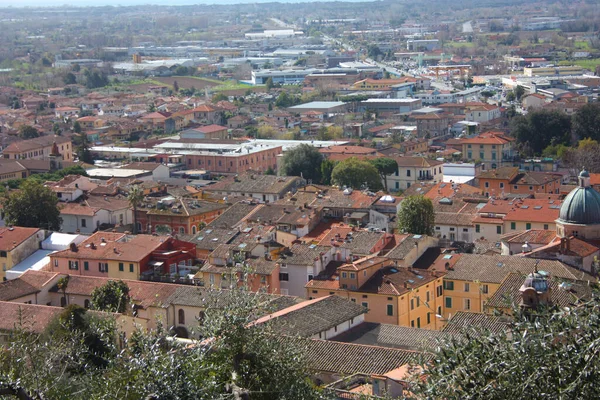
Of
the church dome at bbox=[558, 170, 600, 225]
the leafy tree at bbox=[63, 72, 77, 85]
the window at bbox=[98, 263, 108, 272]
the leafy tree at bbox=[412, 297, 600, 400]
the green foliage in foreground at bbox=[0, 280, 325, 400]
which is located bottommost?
the leafy tree at bbox=[63, 72, 77, 85]

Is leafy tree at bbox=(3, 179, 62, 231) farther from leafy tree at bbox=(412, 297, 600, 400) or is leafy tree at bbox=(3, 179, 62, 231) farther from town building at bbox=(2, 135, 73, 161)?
leafy tree at bbox=(412, 297, 600, 400)

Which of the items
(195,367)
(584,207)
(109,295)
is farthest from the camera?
(584,207)

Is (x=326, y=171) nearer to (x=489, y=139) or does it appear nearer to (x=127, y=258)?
(x=489, y=139)

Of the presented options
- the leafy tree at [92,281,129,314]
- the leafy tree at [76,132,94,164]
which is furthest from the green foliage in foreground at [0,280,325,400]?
the leafy tree at [76,132,94,164]

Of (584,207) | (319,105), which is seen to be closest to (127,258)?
(584,207)

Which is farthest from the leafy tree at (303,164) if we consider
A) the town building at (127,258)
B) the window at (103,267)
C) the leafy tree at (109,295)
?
the leafy tree at (109,295)
